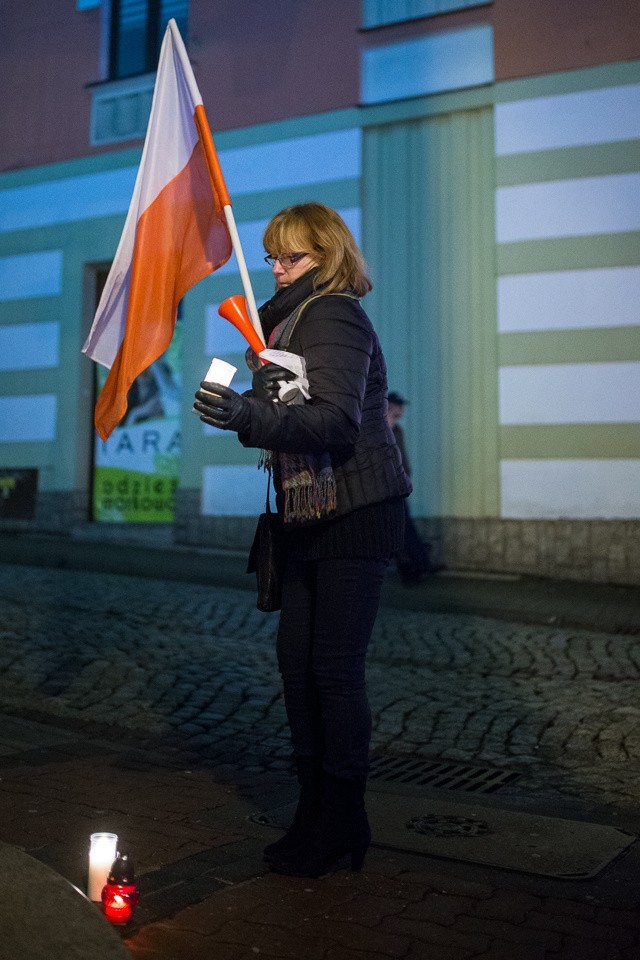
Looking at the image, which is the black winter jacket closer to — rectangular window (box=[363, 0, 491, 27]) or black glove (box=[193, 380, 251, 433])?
black glove (box=[193, 380, 251, 433])

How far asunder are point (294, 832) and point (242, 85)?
11.1 metres

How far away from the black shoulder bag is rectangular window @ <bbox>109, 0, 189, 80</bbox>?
1165cm

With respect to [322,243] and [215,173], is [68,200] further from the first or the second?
[322,243]

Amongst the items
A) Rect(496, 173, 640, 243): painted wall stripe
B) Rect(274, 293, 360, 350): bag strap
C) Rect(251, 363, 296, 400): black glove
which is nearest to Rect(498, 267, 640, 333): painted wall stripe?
Rect(496, 173, 640, 243): painted wall stripe

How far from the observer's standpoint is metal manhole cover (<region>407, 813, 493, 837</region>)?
349cm

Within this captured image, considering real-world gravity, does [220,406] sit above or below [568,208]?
below

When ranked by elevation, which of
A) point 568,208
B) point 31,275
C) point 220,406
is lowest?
point 220,406

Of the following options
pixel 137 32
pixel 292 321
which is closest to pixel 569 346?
pixel 137 32

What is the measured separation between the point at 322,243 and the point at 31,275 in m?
11.3

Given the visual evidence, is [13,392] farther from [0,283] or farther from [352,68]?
[352,68]

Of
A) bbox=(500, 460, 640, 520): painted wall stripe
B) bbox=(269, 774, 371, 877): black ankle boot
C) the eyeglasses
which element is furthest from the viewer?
bbox=(500, 460, 640, 520): painted wall stripe

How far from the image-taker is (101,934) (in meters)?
2.39

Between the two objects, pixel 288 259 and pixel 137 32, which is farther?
pixel 137 32

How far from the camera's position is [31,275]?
45.2 ft
